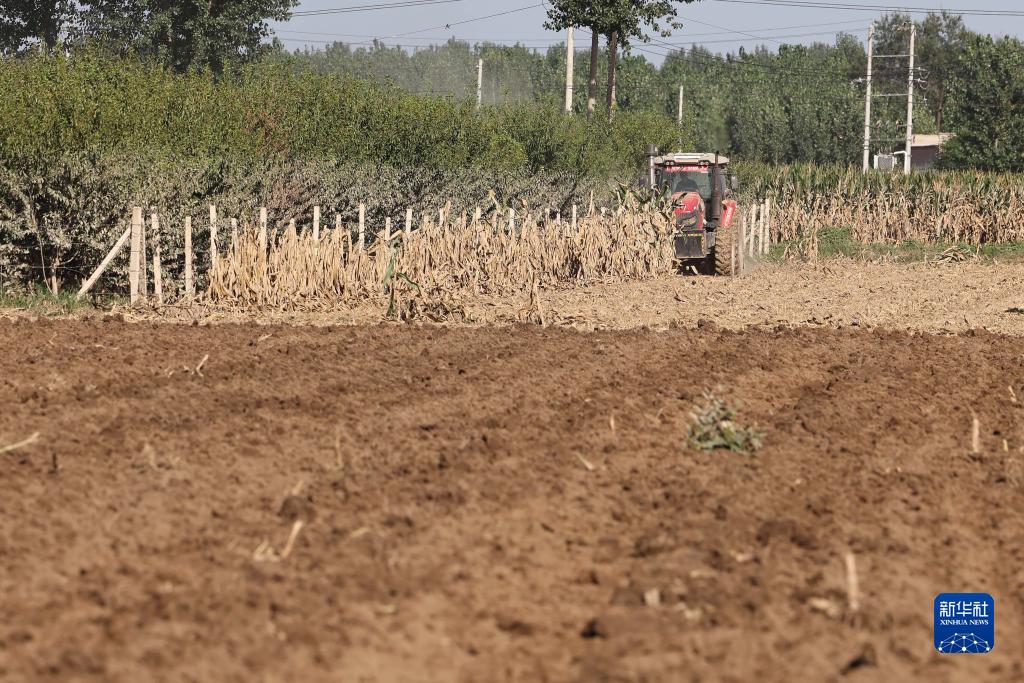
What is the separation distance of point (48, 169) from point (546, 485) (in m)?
11.2

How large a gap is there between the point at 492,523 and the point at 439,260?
446 inches

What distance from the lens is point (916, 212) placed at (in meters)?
32.9

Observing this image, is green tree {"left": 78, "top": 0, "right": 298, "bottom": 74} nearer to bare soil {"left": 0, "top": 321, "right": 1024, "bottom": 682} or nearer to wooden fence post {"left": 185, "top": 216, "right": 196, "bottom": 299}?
wooden fence post {"left": 185, "top": 216, "right": 196, "bottom": 299}

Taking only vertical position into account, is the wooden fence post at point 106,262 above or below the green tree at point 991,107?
below

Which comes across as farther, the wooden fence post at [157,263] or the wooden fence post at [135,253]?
the wooden fence post at [157,263]

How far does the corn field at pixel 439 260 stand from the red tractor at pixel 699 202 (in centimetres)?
54

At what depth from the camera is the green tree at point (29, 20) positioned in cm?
4750

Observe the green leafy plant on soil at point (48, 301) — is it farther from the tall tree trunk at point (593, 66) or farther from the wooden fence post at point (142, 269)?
the tall tree trunk at point (593, 66)

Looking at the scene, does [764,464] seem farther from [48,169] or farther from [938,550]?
[48,169]

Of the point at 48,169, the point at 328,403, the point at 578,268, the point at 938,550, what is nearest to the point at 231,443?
the point at 328,403

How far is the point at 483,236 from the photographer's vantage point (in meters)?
18.0

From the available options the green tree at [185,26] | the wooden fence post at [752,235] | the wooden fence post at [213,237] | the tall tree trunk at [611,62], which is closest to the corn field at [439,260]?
the wooden fence post at [213,237]

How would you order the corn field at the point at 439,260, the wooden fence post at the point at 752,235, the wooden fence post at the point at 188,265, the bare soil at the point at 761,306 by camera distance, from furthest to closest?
1. the wooden fence post at the point at 752,235
2. the wooden fence post at the point at 188,265
3. the corn field at the point at 439,260
4. the bare soil at the point at 761,306

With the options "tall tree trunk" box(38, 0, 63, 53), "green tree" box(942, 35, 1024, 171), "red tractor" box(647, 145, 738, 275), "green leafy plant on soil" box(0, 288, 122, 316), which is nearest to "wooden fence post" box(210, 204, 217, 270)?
"green leafy plant on soil" box(0, 288, 122, 316)
